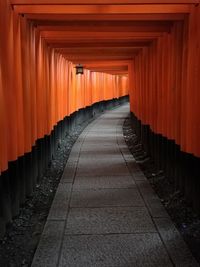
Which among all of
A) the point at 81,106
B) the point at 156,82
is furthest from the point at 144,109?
the point at 81,106

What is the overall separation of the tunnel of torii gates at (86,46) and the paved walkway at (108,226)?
2.13 feet

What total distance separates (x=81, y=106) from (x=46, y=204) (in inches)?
626

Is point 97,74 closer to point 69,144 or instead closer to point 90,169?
point 69,144

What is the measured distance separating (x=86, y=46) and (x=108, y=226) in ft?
21.5

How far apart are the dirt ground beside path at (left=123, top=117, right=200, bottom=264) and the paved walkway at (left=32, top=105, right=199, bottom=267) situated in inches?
4.9

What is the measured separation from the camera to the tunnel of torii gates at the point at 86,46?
21.3 feet

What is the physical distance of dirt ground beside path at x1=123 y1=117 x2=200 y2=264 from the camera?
576 cm

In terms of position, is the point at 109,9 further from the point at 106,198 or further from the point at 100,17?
the point at 106,198

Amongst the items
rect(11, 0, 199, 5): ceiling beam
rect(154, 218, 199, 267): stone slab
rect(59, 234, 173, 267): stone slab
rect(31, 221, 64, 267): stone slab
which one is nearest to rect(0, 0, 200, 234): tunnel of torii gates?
rect(11, 0, 199, 5): ceiling beam

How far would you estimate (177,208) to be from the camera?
281 inches

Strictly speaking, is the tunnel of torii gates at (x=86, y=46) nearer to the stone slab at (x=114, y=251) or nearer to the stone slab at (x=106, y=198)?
the stone slab at (x=106, y=198)

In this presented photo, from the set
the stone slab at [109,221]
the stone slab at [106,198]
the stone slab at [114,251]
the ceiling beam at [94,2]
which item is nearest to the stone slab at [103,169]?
the stone slab at [106,198]

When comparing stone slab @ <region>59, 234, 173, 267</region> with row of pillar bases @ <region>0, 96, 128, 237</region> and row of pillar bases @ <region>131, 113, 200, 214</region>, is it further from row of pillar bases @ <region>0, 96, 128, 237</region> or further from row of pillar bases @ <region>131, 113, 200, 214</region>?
row of pillar bases @ <region>131, 113, 200, 214</region>

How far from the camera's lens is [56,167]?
11188mm
